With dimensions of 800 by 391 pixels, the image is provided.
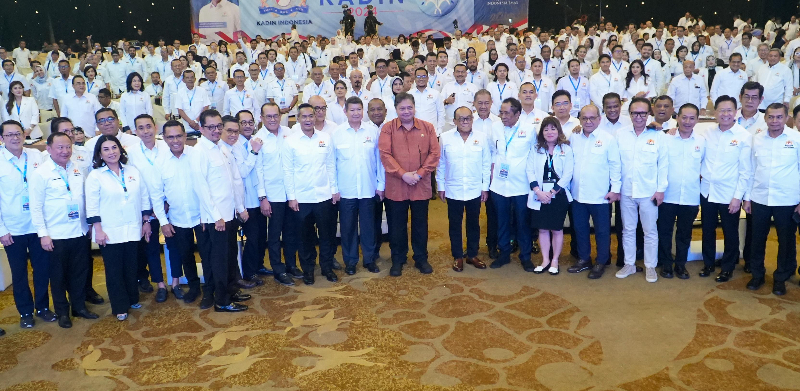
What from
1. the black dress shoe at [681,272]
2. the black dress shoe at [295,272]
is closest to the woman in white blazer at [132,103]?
the black dress shoe at [295,272]

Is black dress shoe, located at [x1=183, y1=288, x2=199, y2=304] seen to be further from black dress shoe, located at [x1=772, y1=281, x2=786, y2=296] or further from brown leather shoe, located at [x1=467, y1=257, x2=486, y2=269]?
black dress shoe, located at [x1=772, y1=281, x2=786, y2=296]

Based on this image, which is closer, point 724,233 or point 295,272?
point 724,233

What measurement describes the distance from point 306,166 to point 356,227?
0.80m

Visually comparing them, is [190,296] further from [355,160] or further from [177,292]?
[355,160]

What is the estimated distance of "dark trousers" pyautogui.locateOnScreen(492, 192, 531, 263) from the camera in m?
5.46

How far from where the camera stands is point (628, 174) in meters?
5.05

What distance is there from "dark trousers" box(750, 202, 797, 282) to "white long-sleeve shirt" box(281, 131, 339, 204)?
3577 millimetres

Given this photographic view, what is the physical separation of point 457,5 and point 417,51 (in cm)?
581

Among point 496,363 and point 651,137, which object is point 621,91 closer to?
point 651,137

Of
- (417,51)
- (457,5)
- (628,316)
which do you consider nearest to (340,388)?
(628,316)

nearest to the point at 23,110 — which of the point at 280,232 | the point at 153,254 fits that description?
the point at 153,254

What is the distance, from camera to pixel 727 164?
4.91 m

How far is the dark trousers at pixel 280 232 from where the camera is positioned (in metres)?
5.29

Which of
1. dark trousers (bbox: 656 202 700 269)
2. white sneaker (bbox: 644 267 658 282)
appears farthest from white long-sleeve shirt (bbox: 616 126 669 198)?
white sneaker (bbox: 644 267 658 282)
